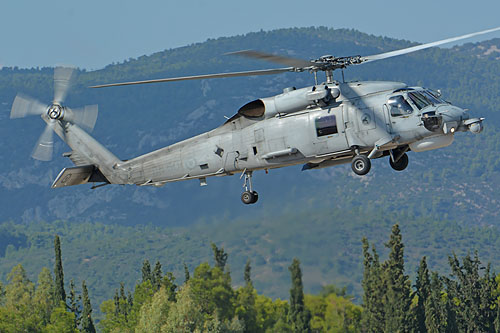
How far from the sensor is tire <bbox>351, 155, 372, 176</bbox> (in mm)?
38219

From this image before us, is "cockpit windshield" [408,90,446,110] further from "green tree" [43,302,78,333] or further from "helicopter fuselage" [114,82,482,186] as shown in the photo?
"green tree" [43,302,78,333]

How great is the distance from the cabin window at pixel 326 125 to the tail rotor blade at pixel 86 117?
1273 centimetres

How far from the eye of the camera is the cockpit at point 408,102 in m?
37.9

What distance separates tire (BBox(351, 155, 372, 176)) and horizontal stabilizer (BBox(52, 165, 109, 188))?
12.8 metres

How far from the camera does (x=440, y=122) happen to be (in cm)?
3719

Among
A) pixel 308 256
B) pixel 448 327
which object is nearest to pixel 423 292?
pixel 448 327

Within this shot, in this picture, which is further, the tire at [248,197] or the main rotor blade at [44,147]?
the main rotor blade at [44,147]

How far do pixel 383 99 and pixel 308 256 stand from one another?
9150cm

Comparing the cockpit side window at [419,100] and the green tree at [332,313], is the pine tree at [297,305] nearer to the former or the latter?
the green tree at [332,313]

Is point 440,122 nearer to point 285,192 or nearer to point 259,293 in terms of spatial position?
point 285,192

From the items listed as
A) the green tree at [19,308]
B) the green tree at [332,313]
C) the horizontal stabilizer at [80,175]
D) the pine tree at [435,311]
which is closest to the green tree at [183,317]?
the green tree at [19,308]

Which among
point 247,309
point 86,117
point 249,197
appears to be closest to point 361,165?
point 249,197

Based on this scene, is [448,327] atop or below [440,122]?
below

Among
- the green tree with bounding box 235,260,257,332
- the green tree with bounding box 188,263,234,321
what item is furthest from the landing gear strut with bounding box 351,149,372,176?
the green tree with bounding box 235,260,257,332
